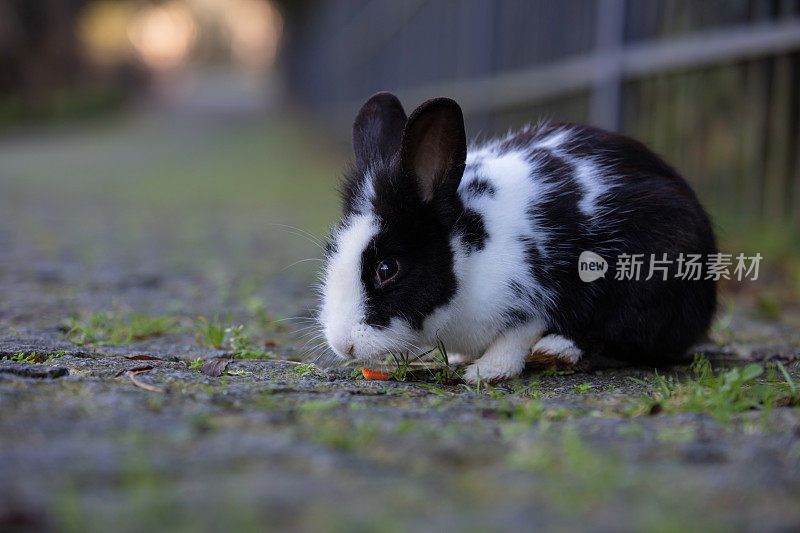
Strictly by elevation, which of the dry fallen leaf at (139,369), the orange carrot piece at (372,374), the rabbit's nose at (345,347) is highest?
the rabbit's nose at (345,347)

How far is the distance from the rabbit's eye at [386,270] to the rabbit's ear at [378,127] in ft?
1.81

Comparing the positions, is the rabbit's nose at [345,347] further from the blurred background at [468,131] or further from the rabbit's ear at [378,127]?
the rabbit's ear at [378,127]

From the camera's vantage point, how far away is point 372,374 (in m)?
2.61

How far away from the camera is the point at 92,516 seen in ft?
4.43

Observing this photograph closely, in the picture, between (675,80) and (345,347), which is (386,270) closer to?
(345,347)

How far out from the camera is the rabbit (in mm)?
2641

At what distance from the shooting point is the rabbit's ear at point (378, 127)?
306cm

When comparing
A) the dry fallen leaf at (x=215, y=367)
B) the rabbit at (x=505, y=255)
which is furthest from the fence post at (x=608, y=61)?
the dry fallen leaf at (x=215, y=367)

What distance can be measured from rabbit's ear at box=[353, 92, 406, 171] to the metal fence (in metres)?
3.04

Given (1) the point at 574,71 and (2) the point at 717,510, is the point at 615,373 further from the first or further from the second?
(1) the point at 574,71

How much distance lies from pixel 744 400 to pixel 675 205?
3.22 ft

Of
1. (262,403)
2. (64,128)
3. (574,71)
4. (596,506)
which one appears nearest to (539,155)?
(262,403)

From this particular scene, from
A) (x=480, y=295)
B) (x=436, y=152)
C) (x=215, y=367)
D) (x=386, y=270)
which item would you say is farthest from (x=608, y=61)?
(x=215, y=367)

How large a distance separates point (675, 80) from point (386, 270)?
4030mm
